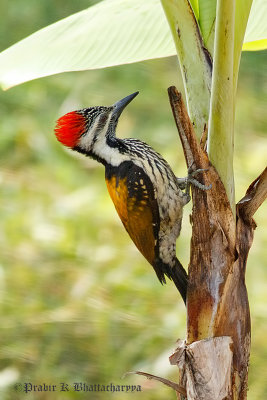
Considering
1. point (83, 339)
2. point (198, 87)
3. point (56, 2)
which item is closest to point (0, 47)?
point (56, 2)

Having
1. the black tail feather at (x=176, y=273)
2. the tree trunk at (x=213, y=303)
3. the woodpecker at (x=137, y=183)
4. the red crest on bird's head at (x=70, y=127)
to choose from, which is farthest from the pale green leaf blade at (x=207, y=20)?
the black tail feather at (x=176, y=273)

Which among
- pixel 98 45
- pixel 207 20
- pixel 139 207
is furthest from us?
pixel 139 207

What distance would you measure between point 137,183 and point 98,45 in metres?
0.45

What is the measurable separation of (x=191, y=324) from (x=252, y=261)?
178 centimetres

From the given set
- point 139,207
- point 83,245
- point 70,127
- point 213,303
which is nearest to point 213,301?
point 213,303

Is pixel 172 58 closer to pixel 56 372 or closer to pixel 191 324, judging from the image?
pixel 56 372

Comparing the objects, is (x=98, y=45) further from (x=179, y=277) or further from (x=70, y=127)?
(x=179, y=277)

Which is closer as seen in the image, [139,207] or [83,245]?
[139,207]

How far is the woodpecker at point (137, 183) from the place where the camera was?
2066 mm

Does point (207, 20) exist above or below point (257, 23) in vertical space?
below

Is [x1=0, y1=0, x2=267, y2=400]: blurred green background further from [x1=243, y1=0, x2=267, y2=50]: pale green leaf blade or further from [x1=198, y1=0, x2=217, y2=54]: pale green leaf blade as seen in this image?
[x1=198, y1=0, x2=217, y2=54]: pale green leaf blade

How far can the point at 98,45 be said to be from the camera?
197 centimetres

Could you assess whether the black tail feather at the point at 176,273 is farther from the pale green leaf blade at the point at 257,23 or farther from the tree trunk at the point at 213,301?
the pale green leaf blade at the point at 257,23

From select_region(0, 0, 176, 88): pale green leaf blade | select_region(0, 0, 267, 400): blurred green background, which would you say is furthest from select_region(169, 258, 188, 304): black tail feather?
select_region(0, 0, 267, 400): blurred green background
